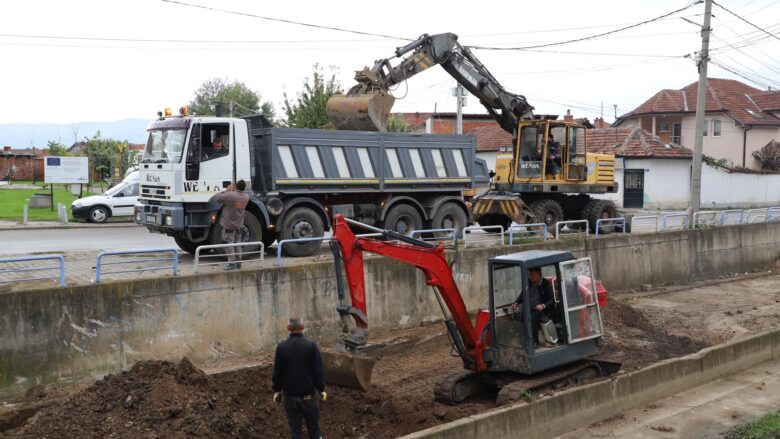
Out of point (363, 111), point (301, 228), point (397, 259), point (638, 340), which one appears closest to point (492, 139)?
point (363, 111)

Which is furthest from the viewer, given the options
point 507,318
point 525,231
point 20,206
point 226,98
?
point 226,98

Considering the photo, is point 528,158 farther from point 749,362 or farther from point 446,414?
point 446,414

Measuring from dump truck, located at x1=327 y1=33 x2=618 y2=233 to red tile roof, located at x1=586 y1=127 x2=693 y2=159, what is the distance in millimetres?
14714

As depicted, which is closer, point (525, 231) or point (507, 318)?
point (507, 318)

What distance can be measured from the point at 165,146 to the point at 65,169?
1820 cm

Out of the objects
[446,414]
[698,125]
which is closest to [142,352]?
[446,414]

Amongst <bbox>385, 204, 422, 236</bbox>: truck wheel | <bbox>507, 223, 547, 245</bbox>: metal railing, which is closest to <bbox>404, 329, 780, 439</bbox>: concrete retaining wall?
<bbox>507, 223, 547, 245</bbox>: metal railing

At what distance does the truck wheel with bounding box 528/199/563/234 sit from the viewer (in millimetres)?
22203

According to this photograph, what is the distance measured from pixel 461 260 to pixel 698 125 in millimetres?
12145

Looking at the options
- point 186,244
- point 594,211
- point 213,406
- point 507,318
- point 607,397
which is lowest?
point 607,397

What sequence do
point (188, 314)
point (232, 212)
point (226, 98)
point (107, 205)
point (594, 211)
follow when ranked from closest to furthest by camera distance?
1. point (188, 314)
2. point (232, 212)
3. point (594, 211)
4. point (107, 205)
5. point (226, 98)

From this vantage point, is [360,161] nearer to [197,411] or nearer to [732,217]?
[197,411]

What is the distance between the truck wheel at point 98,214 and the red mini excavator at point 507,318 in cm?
2015

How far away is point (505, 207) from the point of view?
2122 cm
